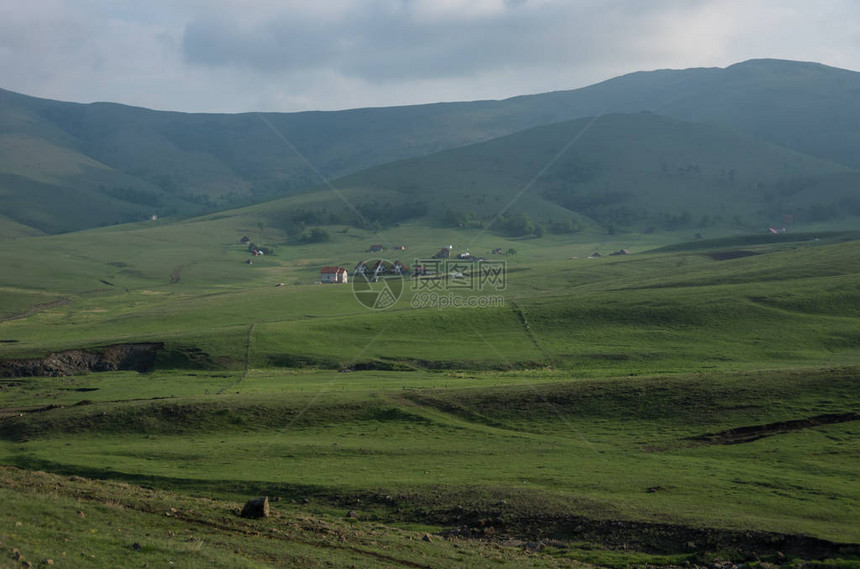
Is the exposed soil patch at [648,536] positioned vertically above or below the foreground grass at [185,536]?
below

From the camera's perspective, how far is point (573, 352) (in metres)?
68.2

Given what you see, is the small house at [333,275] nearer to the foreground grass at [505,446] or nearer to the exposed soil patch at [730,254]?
the exposed soil patch at [730,254]

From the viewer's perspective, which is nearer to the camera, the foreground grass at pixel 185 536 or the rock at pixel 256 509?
the foreground grass at pixel 185 536

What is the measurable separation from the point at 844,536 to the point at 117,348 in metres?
62.8

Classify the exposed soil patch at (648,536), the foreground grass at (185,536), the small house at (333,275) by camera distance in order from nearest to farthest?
1. the foreground grass at (185,536)
2. the exposed soil patch at (648,536)
3. the small house at (333,275)

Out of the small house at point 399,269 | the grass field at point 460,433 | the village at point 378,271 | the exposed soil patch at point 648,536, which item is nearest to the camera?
the exposed soil patch at point 648,536

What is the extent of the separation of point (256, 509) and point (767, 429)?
91.1 ft

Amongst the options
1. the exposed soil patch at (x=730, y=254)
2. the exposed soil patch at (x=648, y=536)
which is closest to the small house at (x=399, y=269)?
the exposed soil patch at (x=730, y=254)

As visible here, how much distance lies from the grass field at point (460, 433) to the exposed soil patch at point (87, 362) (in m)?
1.97

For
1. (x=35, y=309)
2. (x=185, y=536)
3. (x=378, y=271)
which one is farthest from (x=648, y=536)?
(x=378, y=271)

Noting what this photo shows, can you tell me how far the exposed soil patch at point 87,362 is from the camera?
63844 millimetres

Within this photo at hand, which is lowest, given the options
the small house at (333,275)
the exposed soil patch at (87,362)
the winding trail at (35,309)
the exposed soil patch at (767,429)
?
the exposed soil patch at (767,429)

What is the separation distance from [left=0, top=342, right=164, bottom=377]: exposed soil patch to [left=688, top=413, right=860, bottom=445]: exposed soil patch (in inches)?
1967

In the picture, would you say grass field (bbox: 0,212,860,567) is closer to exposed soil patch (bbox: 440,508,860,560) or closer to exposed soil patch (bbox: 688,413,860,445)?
exposed soil patch (bbox: 440,508,860,560)
